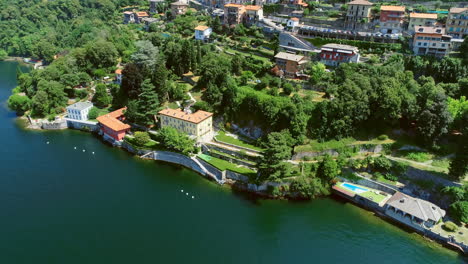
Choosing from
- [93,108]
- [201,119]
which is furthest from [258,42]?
[93,108]

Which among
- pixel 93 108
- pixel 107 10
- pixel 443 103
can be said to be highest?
pixel 107 10

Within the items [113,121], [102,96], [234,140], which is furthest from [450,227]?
[102,96]

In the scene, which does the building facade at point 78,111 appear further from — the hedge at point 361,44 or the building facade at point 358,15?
the building facade at point 358,15

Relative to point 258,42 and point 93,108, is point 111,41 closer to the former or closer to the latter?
point 93,108

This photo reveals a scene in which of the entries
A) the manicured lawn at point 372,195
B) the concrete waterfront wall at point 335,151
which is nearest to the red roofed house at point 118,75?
the concrete waterfront wall at point 335,151

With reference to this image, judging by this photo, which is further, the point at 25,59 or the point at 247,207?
the point at 25,59

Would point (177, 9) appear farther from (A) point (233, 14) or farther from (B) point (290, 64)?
(B) point (290, 64)
